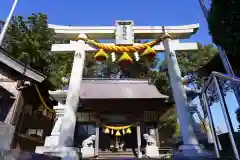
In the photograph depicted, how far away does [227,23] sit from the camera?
434 cm

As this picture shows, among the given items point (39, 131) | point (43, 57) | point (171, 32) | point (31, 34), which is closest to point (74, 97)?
point (171, 32)

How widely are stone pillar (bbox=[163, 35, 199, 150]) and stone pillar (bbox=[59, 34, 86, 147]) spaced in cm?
359

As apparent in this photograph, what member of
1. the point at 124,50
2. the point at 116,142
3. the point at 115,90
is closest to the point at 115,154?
the point at 116,142

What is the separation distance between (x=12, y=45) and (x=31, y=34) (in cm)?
172

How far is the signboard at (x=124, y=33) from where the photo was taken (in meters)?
8.12

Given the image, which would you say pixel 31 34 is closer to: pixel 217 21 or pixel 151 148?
pixel 151 148

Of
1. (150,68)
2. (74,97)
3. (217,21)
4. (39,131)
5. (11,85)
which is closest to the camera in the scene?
(217,21)

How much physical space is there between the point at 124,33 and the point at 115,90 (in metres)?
3.46

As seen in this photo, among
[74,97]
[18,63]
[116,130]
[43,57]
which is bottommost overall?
[116,130]

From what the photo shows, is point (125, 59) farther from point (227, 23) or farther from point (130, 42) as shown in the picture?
point (227, 23)

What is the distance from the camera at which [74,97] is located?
6.84m

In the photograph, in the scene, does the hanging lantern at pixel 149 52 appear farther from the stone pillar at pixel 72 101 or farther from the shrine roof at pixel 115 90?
the stone pillar at pixel 72 101

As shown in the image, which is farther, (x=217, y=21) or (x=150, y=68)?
(x=150, y=68)

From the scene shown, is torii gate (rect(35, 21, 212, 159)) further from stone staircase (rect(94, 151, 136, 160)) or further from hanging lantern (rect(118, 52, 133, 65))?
stone staircase (rect(94, 151, 136, 160))
